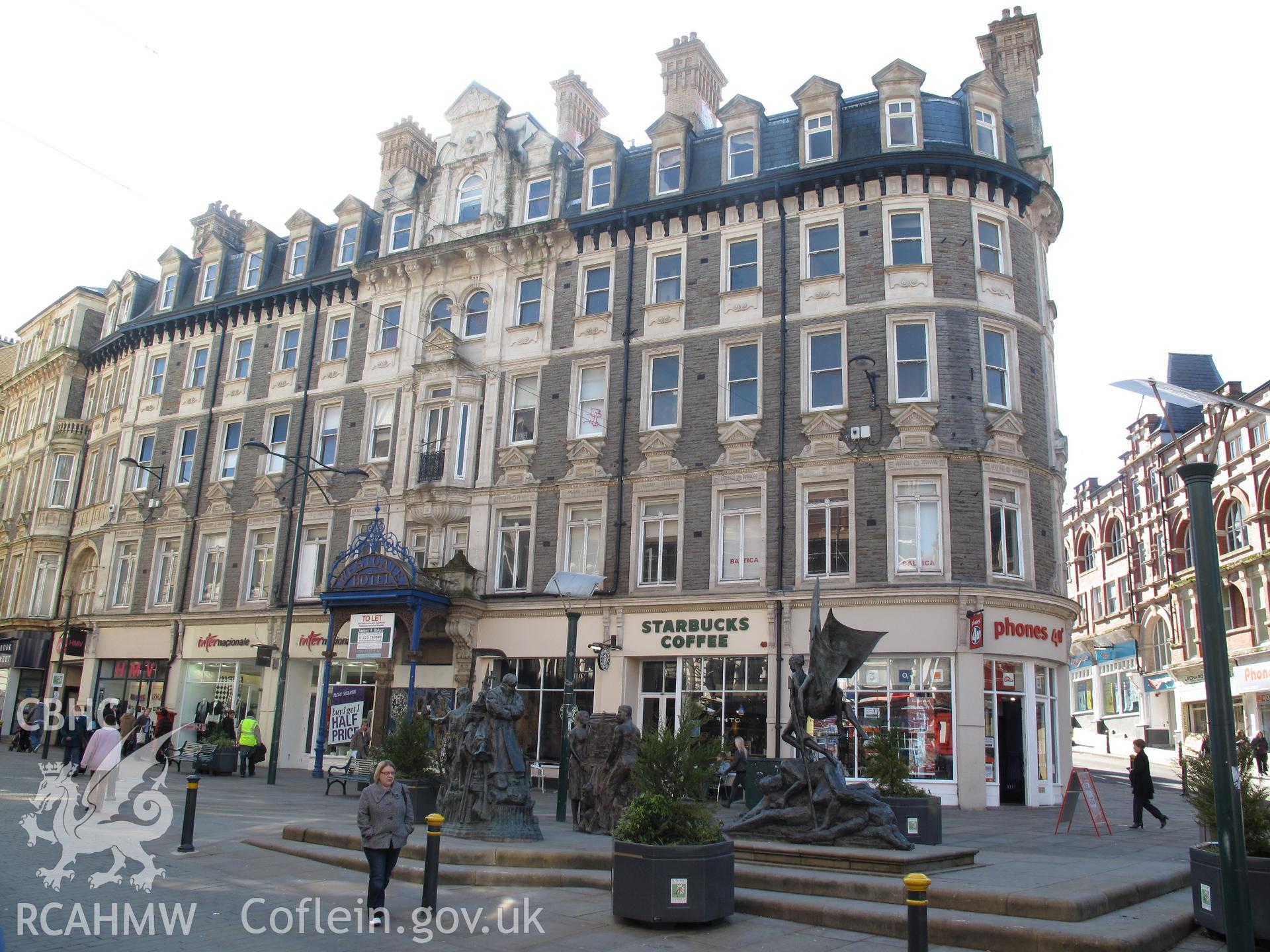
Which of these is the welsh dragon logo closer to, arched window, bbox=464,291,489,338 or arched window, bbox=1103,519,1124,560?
arched window, bbox=464,291,489,338

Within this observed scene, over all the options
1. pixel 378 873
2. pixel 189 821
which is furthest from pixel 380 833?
pixel 189 821

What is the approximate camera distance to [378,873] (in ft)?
31.5

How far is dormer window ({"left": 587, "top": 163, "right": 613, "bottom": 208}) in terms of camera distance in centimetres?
2912

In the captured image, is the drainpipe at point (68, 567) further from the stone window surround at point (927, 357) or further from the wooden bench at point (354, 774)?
the stone window surround at point (927, 357)

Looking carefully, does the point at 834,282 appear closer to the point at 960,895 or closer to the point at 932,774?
the point at 932,774

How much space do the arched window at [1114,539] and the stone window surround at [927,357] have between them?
142 feet

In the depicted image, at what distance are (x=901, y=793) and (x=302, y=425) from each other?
955 inches

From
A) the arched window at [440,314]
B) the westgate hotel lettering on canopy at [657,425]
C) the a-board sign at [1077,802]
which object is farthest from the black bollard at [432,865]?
the arched window at [440,314]

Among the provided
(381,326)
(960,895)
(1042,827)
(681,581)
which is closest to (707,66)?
(381,326)

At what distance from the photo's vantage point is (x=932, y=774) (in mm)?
21562

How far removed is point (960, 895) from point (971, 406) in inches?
606

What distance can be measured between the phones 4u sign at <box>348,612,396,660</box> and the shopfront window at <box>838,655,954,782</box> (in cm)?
1166

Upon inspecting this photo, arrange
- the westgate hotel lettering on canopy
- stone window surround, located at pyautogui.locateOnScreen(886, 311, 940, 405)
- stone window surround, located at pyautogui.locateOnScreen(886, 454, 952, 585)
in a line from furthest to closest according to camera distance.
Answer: stone window surround, located at pyautogui.locateOnScreen(886, 311, 940, 405)
the westgate hotel lettering on canopy
stone window surround, located at pyautogui.locateOnScreen(886, 454, 952, 585)

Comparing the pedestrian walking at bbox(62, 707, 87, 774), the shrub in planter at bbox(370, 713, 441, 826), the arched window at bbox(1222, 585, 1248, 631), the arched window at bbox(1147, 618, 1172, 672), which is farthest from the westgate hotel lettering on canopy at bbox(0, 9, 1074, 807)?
the arched window at bbox(1147, 618, 1172, 672)
